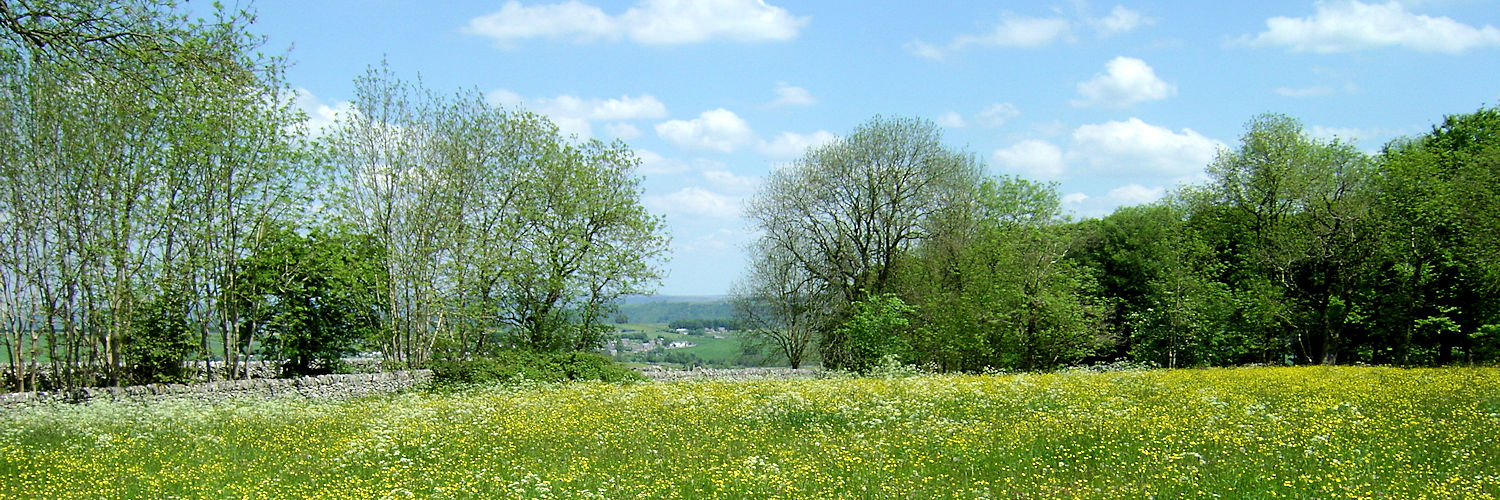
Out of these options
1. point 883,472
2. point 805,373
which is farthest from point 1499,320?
point 883,472

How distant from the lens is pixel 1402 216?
32.9 m

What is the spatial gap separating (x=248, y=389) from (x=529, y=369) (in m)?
7.26

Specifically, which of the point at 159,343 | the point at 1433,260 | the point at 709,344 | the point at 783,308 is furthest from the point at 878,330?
the point at 709,344

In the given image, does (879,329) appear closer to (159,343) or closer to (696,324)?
(159,343)

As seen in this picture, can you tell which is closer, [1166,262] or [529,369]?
[529,369]

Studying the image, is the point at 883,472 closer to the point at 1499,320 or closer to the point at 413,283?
the point at 413,283

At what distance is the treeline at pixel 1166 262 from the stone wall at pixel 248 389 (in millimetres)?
16843

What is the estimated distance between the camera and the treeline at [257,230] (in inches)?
824

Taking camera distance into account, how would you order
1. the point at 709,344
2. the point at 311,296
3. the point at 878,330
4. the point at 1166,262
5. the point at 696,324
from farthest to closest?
the point at 696,324, the point at 709,344, the point at 1166,262, the point at 878,330, the point at 311,296

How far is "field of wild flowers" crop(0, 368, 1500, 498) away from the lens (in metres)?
8.64

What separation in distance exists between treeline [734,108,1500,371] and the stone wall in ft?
55.3

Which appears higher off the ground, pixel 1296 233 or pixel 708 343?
pixel 1296 233

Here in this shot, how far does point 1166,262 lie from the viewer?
37.6m

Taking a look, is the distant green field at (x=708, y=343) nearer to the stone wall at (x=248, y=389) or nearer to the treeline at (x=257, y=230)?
the treeline at (x=257, y=230)
